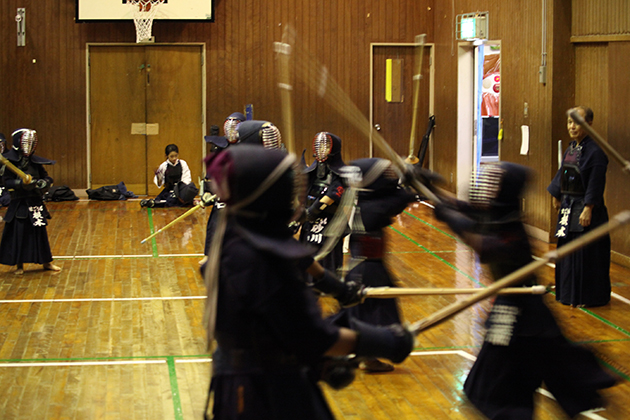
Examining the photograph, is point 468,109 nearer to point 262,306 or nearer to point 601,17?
point 601,17

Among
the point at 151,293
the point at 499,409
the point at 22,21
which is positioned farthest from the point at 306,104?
the point at 499,409

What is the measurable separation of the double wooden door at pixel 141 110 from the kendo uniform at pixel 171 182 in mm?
1385

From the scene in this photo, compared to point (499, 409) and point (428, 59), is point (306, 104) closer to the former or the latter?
point (428, 59)

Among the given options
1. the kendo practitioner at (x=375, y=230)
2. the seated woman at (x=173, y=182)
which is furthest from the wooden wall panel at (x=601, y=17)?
the seated woman at (x=173, y=182)

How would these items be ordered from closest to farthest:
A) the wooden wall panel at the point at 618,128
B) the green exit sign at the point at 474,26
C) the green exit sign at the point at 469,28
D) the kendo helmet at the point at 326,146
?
the kendo helmet at the point at 326,146
the wooden wall panel at the point at 618,128
the green exit sign at the point at 474,26
the green exit sign at the point at 469,28

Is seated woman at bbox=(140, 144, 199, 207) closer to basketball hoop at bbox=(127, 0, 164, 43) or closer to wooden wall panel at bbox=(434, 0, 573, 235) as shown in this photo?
basketball hoop at bbox=(127, 0, 164, 43)

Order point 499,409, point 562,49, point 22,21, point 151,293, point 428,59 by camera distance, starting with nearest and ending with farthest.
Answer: point 499,409 → point 151,293 → point 562,49 → point 22,21 → point 428,59

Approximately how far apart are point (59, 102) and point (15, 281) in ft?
23.4

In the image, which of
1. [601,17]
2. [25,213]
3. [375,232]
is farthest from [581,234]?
[25,213]

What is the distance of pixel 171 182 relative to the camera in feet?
43.4

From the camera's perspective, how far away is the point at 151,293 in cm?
746

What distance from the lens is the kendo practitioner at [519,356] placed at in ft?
11.5

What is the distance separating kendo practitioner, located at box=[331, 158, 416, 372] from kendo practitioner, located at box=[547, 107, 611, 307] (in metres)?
2.35

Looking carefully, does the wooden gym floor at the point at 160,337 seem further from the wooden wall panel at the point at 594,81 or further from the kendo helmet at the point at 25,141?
the wooden wall panel at the point at 594,81
